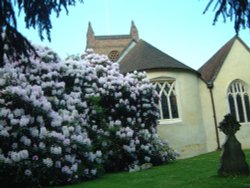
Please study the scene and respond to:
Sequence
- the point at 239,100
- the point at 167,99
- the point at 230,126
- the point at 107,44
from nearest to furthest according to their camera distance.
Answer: the point at 230,126
the point at 167,99
the point at 239,100
the point at 107,44

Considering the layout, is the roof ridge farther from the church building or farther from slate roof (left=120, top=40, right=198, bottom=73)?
slate roof (left=120, top=40, right=198, bottom=73)

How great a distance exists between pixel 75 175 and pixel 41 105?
87.6 inches

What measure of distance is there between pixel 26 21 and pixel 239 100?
24.1 metres

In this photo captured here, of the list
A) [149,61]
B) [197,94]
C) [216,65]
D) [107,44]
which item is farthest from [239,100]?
[107,44]

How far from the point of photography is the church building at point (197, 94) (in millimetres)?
24578

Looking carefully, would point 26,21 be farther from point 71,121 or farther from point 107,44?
point 107,44

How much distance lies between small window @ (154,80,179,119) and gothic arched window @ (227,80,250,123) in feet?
16.6

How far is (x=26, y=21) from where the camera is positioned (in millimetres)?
5988

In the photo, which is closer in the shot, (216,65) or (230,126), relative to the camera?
(230,126)

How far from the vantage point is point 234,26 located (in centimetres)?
586

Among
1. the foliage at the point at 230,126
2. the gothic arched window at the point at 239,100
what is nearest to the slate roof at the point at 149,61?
the gothic arched window at the point at 239,100

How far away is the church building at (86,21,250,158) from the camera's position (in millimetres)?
24578

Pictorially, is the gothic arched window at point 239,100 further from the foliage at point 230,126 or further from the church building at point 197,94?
the foliage at point 230,126

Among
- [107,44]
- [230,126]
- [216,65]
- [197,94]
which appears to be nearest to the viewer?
[230,126]
